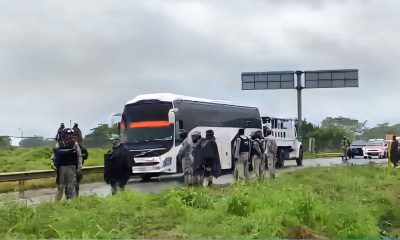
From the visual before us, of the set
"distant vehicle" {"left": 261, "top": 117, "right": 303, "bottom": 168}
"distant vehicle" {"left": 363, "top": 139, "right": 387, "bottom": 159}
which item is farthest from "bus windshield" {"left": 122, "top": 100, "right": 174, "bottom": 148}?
→ "distant vehicle" {"left": 363, "top": 139, "right": 387, "bottom": 159}

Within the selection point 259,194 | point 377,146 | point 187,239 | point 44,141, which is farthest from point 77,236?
point 377,146

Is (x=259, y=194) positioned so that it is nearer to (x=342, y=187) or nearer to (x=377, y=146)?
(x=342, y=187)

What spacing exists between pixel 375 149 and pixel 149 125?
27.9 m

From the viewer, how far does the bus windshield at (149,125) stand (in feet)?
82.9

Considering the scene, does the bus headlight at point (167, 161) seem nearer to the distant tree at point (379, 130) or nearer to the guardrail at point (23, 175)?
the guardrail at point (23, 175)

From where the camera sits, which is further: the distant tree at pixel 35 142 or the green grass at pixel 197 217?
the distant tree at pixel 35 142

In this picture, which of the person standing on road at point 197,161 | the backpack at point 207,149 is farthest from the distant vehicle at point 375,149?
the person standing on road at point 197,161

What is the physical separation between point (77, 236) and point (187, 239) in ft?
4.83

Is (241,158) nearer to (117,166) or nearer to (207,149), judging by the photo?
(207,149)

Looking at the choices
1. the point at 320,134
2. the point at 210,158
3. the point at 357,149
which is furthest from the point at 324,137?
the point at 210,158

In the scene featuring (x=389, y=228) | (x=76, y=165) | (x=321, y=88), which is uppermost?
(x=321, y=88)

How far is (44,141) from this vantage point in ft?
129

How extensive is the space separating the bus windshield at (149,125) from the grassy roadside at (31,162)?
3612 mm

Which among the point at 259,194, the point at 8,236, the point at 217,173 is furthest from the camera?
the point at 217,173
